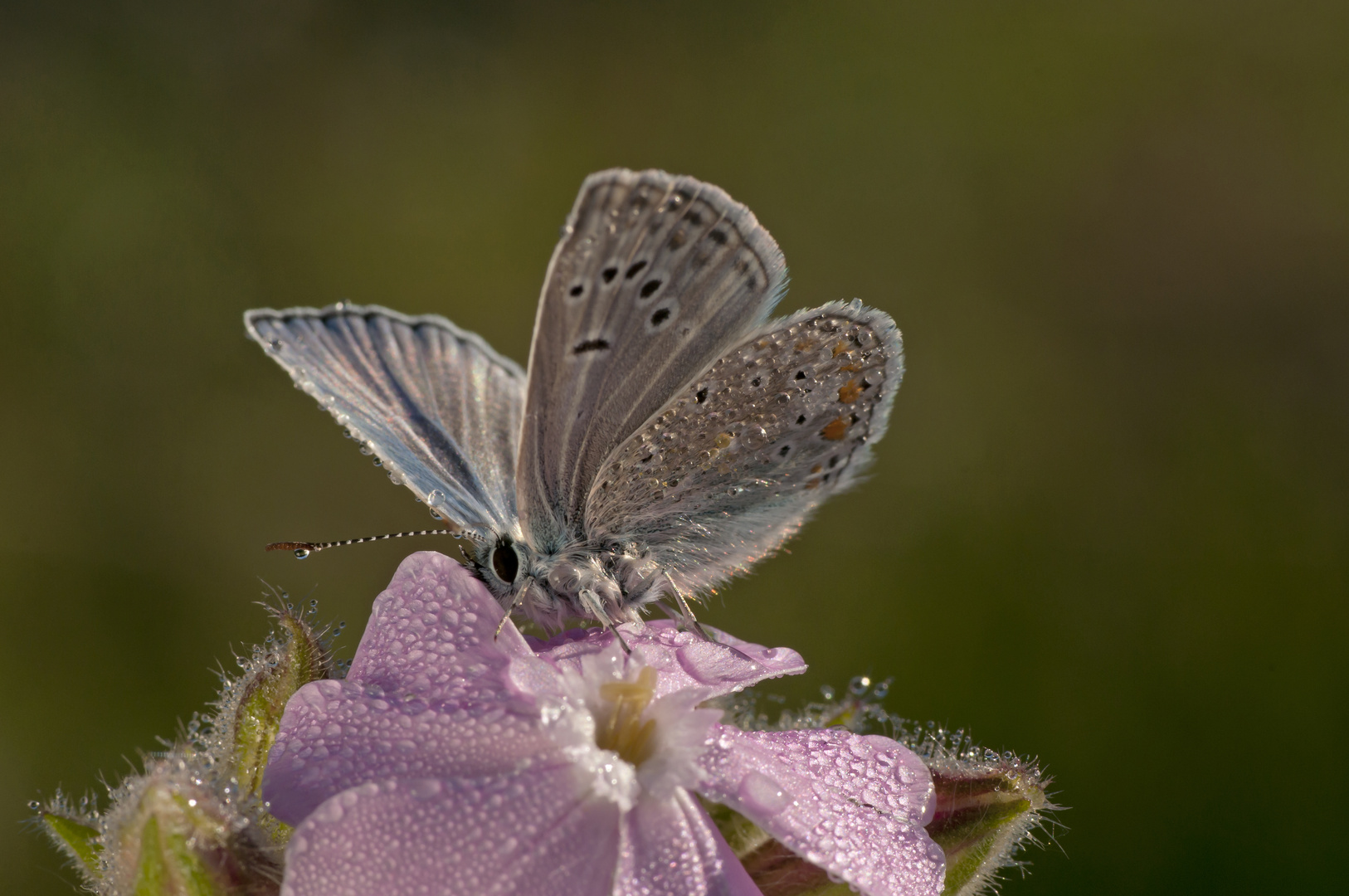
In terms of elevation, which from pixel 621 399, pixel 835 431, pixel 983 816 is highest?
pixel 621 399

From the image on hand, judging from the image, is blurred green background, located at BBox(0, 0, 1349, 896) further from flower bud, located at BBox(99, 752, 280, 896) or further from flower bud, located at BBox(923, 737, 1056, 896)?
flower bud, located at BBox(99, 752, 280, 896)

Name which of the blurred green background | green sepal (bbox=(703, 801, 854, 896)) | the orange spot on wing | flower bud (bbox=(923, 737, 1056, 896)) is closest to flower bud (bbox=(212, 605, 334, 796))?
green sepal (bbox=(703, 801, 854, 896))

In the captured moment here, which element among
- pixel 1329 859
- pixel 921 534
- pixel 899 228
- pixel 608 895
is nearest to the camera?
pixel 608 895

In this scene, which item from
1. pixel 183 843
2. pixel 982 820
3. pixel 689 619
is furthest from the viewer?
pixel 689 619

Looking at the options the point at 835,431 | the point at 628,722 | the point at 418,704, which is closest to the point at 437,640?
the point at 418,704

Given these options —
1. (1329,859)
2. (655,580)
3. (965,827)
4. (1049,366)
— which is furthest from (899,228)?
(965,827)

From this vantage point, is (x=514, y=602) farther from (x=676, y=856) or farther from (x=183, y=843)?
(x=183, y=843)

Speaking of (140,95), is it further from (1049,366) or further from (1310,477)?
(1310,477)
